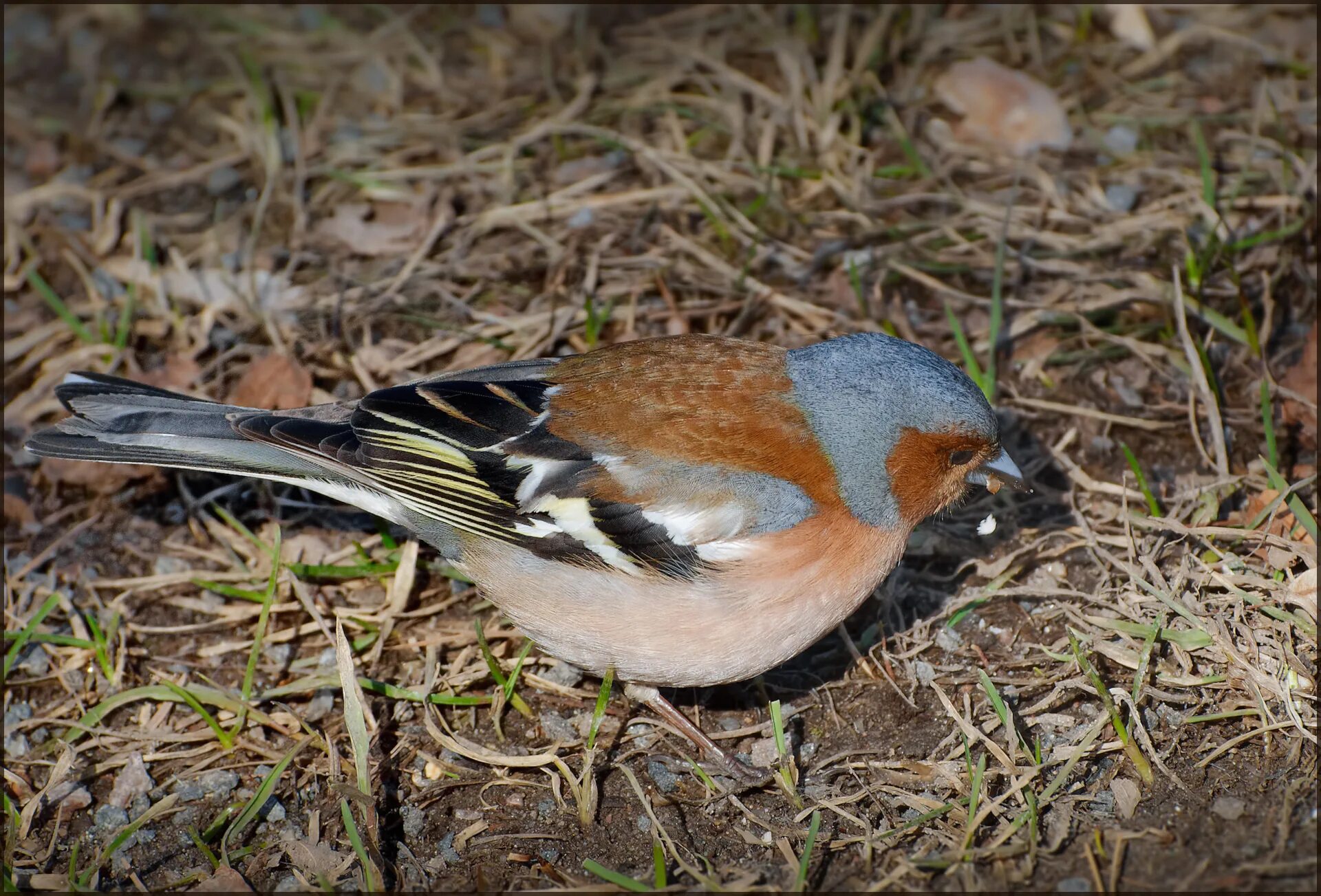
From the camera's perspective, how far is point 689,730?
3.82m

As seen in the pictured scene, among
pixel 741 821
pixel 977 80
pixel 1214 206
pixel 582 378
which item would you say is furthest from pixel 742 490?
pixel 977 80

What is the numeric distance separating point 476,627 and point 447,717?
1.04 feet

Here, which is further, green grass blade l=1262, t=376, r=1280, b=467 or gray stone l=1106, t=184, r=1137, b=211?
gray stone l=1106, t=184, r=1137, b=211

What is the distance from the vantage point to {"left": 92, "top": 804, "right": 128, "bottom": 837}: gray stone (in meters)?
3.69

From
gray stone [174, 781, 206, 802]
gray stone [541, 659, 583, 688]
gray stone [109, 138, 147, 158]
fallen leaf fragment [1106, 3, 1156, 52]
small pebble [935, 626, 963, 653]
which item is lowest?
gray stone [174, 781, 206, 802]

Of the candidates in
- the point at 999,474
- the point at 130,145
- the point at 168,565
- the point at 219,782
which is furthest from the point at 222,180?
the point at 999,474

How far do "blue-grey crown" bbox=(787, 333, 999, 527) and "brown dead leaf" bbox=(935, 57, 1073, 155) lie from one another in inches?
102

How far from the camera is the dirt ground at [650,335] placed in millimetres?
3484

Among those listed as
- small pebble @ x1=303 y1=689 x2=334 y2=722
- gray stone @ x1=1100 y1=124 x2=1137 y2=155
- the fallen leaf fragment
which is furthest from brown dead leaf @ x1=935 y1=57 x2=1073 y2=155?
small pebble @ x1=303 y1=689 x2=334 y2=722

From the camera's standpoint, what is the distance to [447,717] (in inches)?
157

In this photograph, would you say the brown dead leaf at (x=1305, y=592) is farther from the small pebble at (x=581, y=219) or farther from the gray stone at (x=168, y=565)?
the gray stone at (x=168, y=565)

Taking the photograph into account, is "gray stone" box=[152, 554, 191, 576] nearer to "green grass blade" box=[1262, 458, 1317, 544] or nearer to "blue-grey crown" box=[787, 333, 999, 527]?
"blue-grey crown" box=[787, 333, 999, 527]

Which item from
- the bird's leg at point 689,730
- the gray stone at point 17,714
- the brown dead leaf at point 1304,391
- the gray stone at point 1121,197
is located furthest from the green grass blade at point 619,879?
the gray stone at point 1121,197

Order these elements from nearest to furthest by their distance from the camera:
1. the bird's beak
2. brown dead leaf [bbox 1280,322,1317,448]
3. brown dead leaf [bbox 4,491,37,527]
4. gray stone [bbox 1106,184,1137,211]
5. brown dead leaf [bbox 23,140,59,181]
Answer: the bird's beak < brown dead leaf [bbox 1280,322,1317,448] < brown dead leaf [bbox 4,491,37,527] < gray stone [bbox 1106,184,1137,211] < brown dead leaf [bbox 23,140,59,181]
